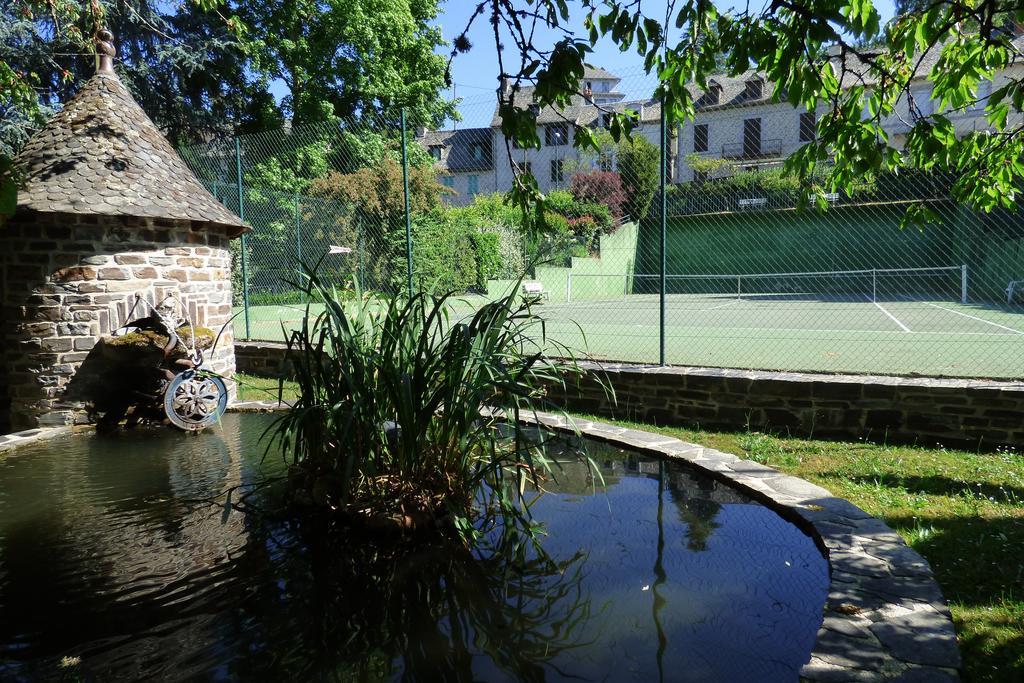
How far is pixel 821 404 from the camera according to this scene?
5.59 meters

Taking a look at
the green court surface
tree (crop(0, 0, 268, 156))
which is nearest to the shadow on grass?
the green court surface

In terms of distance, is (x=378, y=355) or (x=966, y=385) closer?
(x=378, y=355)

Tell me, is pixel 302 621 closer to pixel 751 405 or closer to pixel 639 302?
pixel 751 405

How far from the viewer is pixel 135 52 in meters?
21.5

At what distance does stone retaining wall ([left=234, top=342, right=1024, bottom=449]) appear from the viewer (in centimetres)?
509

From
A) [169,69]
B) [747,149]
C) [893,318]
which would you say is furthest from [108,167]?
[747,149]

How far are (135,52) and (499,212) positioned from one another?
48.0ft

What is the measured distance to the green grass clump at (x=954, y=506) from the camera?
8.16ft

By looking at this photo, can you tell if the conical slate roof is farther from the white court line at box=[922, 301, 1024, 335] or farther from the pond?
the white court line at box=[922, 301, 1024, 335]

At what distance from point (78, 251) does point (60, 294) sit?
1.52ft

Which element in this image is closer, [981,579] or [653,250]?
[981,579]

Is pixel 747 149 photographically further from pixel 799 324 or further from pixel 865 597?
pixel 865 597

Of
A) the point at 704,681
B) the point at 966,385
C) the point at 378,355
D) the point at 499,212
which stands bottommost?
the point at 704,681

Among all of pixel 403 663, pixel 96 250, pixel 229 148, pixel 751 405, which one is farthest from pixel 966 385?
pixel 229 148
